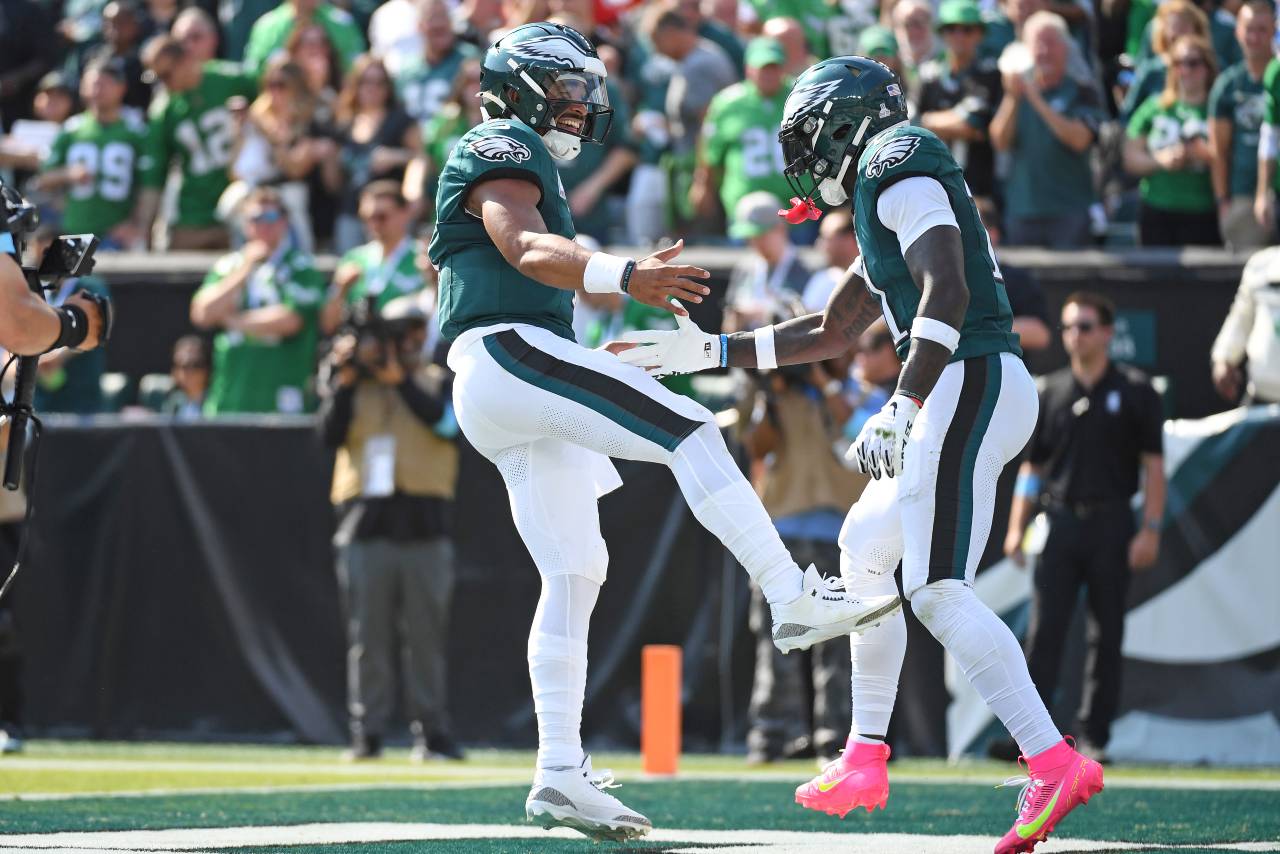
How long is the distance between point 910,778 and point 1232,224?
3989mm

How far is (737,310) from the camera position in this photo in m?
9.98

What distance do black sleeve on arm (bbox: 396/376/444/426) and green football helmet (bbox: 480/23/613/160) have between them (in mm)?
4197

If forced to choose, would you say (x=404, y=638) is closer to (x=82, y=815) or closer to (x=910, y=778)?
(x=910, y=778)

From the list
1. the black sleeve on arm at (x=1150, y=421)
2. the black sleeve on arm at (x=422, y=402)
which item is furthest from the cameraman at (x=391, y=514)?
the black sleeve on arm at (x=1150, y=421)

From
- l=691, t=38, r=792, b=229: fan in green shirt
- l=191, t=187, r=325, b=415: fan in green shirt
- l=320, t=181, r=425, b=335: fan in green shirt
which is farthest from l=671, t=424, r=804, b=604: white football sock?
l=691, t=38, r=792, b=229: fan in green shirt

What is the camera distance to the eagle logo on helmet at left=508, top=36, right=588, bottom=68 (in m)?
5.82

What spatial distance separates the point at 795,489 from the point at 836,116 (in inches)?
165

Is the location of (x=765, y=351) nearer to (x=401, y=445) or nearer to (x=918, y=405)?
(x=918, y=405)

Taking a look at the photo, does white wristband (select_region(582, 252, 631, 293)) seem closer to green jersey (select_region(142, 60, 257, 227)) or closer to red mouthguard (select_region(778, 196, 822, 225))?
red mouthguard (select_region(778, 196, 822, 225))

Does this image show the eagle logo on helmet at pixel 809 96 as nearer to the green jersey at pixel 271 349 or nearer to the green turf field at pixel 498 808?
the green turf field at pixel 498 808

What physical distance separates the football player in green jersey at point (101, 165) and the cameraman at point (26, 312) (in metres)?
7.18

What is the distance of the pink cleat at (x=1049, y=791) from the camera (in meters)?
5.23

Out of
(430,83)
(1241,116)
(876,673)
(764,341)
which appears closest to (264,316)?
(430,83)

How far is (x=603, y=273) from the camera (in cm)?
531
